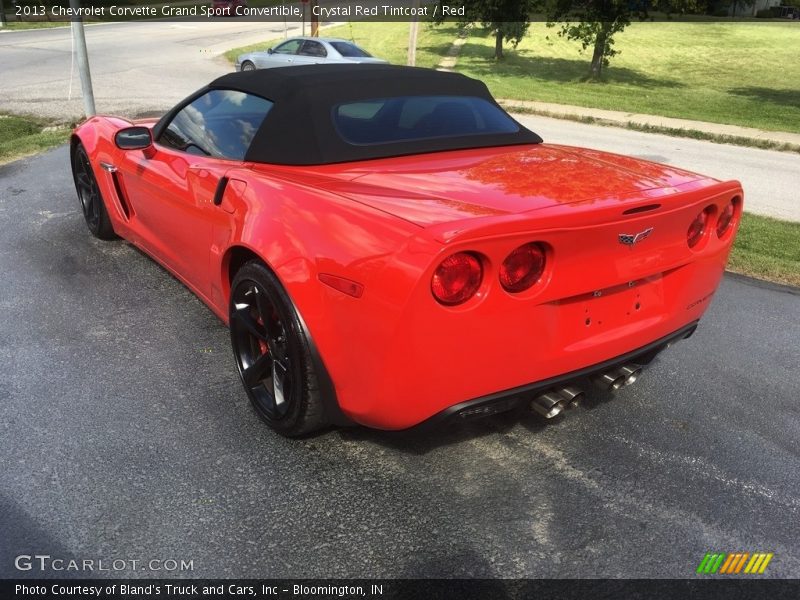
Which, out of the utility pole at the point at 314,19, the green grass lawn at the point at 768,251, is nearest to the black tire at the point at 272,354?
the green grass lawn at the point at 768,251

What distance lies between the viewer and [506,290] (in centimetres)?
227

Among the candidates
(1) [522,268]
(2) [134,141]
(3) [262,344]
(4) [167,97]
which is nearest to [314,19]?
(4) [167,97]

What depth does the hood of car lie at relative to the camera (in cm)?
235

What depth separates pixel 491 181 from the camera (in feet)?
8.89

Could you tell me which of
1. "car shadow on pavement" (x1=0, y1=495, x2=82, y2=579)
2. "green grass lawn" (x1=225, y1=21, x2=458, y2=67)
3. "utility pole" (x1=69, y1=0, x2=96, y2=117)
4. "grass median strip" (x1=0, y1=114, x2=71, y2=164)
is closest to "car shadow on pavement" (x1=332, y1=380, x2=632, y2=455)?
"car shadow on pavement" (x1=0, y1=495, x2=82, y2=579)

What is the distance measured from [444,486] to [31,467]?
5.27ft

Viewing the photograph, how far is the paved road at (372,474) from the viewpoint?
2.28m

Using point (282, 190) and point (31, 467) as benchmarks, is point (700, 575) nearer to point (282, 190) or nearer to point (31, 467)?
point (282, 190)

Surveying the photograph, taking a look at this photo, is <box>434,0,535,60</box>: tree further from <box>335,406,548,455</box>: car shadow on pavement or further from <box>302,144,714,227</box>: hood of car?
Answer: <box>335,406,548,455</box>: car shadow on pavement

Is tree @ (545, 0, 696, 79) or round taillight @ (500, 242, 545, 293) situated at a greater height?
tree @ (545, 0, 696, 79)

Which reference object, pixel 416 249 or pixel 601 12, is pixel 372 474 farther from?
pixel 601 12

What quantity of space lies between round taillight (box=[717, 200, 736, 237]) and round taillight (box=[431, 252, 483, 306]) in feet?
4.33

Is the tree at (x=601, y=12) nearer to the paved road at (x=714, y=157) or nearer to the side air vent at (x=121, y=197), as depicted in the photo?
the paved road at (x=714, y=157)

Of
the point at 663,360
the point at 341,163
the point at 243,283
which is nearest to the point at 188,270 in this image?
the point at 243,283
